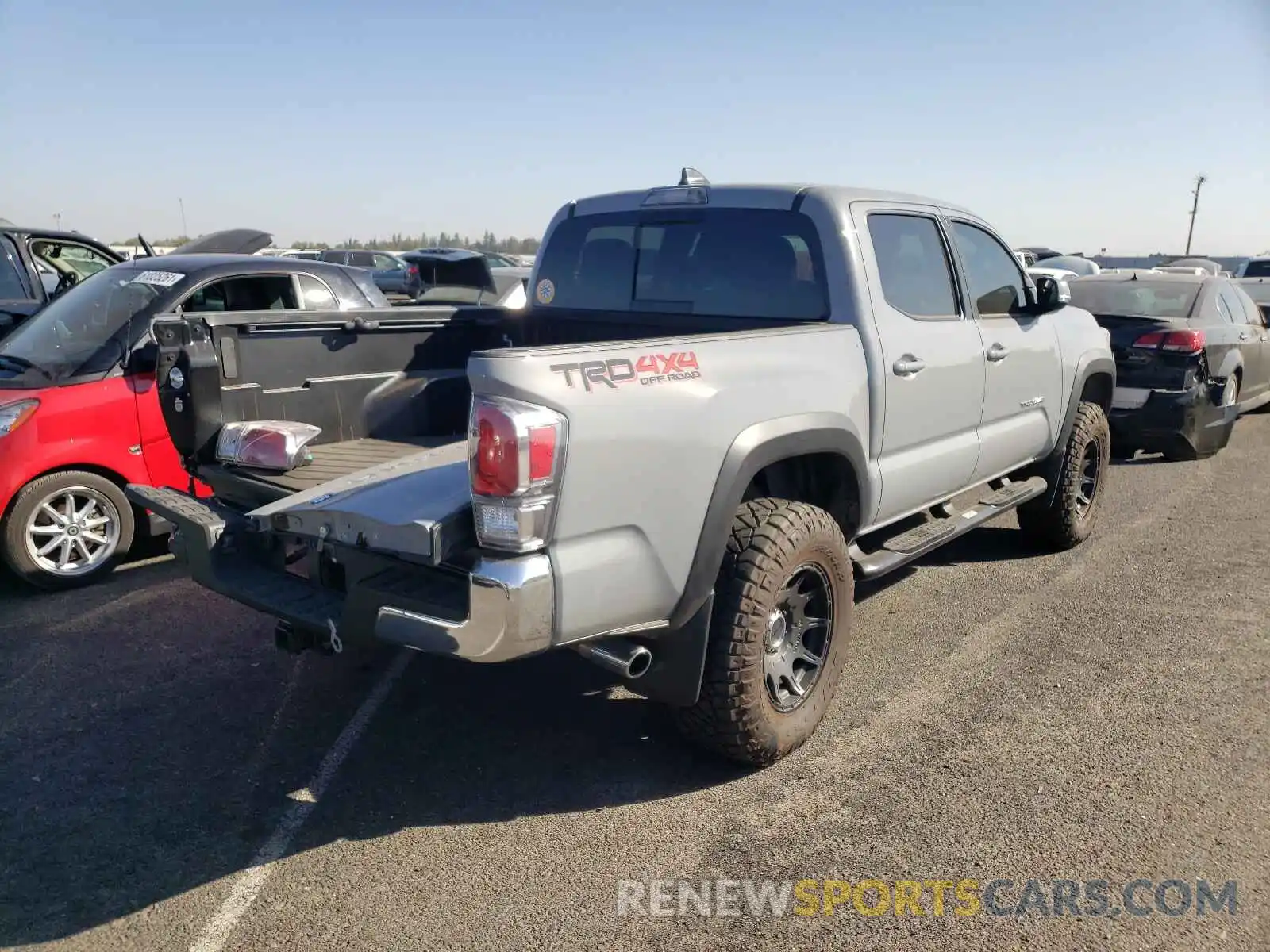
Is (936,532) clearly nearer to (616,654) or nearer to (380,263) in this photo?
(616,654)

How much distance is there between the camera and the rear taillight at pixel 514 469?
2715mm

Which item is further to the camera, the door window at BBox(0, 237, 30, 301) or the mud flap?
Result: the door window at BBox(0, 237, 30, 301)

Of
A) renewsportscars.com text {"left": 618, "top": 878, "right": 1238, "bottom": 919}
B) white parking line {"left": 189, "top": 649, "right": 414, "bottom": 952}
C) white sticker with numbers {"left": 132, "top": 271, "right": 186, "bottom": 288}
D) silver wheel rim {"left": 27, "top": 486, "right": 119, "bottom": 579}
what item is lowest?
renewsportscars.com text {"left": 618, "top": 878, "right": 1238, "bottom": 919}

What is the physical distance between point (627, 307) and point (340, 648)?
7.63ft

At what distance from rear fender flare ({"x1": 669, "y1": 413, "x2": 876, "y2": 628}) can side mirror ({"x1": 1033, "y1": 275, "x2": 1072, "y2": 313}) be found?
7.53 feet

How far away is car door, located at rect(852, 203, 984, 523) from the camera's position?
4.19 metres

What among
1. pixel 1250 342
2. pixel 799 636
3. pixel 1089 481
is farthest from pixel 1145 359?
pixel 799 636

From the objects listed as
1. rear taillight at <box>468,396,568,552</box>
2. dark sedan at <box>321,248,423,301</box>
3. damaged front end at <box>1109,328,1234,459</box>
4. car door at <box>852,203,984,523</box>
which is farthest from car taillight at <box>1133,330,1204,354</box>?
dark sedan at <box>321,248,423,301</box>

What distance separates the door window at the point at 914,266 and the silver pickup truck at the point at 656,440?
16 mm

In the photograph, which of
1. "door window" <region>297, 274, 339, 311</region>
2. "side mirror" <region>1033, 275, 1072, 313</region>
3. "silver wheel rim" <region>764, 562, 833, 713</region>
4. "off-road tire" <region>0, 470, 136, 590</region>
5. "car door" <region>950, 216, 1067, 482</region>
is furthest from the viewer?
"door window" <region>297, 274, 339, 311</region>

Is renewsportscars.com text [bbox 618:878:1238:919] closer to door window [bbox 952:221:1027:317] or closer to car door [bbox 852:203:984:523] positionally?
car door [bbox 852:203:984:523]

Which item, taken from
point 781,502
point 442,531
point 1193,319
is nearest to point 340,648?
point 442,531

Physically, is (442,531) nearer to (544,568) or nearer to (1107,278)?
(544,568)

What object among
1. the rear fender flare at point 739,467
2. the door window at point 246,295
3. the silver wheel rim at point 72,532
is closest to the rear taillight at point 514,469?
the rear fender flare at point 739,467
